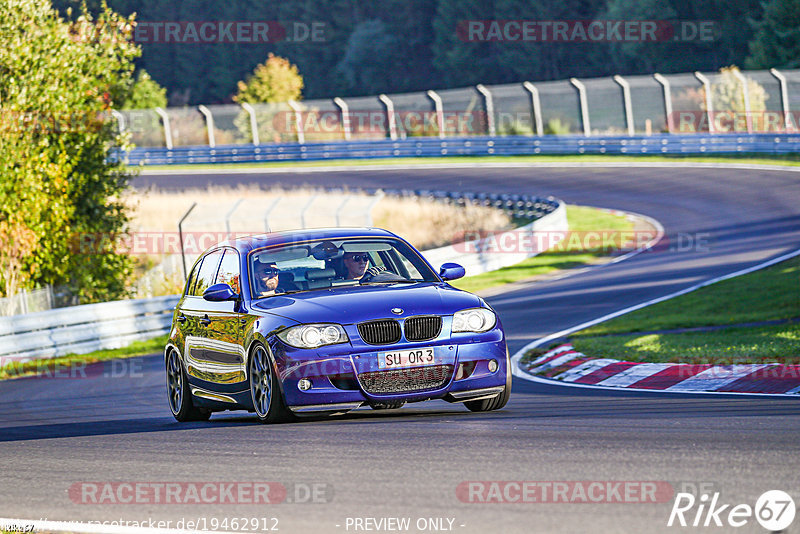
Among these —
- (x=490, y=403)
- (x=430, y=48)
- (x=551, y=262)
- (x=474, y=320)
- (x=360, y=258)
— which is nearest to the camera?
(x=474, y=320)

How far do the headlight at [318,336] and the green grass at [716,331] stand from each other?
202 inches

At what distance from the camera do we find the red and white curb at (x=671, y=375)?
36.5ft

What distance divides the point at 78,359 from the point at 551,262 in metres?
11.8

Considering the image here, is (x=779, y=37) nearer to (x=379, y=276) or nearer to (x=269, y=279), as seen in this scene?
(x=379, y=276)

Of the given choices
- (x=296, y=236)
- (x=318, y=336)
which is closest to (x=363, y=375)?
(x=318, y=336)

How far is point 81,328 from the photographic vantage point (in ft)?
68.6

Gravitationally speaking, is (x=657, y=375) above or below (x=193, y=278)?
below

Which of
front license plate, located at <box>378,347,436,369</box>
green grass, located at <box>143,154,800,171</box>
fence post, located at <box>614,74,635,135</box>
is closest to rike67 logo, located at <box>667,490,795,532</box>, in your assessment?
front license plate, located at <box>378,347,436,369</box>

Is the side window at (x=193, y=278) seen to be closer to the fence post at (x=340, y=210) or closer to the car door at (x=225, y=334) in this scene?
the car door at (x=225, y=334)

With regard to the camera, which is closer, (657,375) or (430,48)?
(657,375)

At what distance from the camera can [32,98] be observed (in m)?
23.9

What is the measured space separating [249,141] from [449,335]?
174 feet

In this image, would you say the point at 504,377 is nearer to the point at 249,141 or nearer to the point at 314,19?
the point at 249,141

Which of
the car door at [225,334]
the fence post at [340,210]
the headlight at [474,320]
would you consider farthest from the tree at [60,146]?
the headlight at [474,320]
